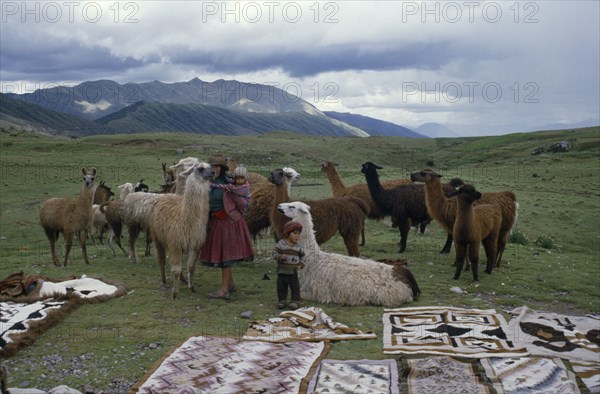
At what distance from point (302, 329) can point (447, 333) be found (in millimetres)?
1737

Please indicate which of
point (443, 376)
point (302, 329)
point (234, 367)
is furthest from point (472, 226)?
point (234, 367)

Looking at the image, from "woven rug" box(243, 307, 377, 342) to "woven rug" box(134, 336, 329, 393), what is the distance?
208mm

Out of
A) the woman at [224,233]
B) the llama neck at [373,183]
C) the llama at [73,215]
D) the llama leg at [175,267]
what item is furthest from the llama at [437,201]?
the llama at [73,215]

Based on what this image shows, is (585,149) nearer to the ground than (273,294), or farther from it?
farther from it

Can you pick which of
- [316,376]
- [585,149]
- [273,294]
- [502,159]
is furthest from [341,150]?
[316,376]

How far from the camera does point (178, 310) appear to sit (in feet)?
25.0

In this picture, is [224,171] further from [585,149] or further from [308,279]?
[585,149]

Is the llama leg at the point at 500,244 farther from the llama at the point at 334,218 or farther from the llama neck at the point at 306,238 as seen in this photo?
the llama neck at the point at 306,238

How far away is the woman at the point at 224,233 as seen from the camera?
8.05 m

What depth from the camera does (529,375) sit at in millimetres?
5223

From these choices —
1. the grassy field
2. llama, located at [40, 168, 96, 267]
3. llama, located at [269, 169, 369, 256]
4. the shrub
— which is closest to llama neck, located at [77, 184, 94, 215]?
llama, located at [40, 168, 96, 267]

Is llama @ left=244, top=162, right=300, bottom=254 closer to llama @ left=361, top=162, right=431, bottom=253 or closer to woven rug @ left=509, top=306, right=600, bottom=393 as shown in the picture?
llama @ left=361, top=162, right=431, bottom=253

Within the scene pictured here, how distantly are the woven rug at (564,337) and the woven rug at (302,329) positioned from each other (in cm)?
179

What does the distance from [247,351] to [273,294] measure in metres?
2.58
